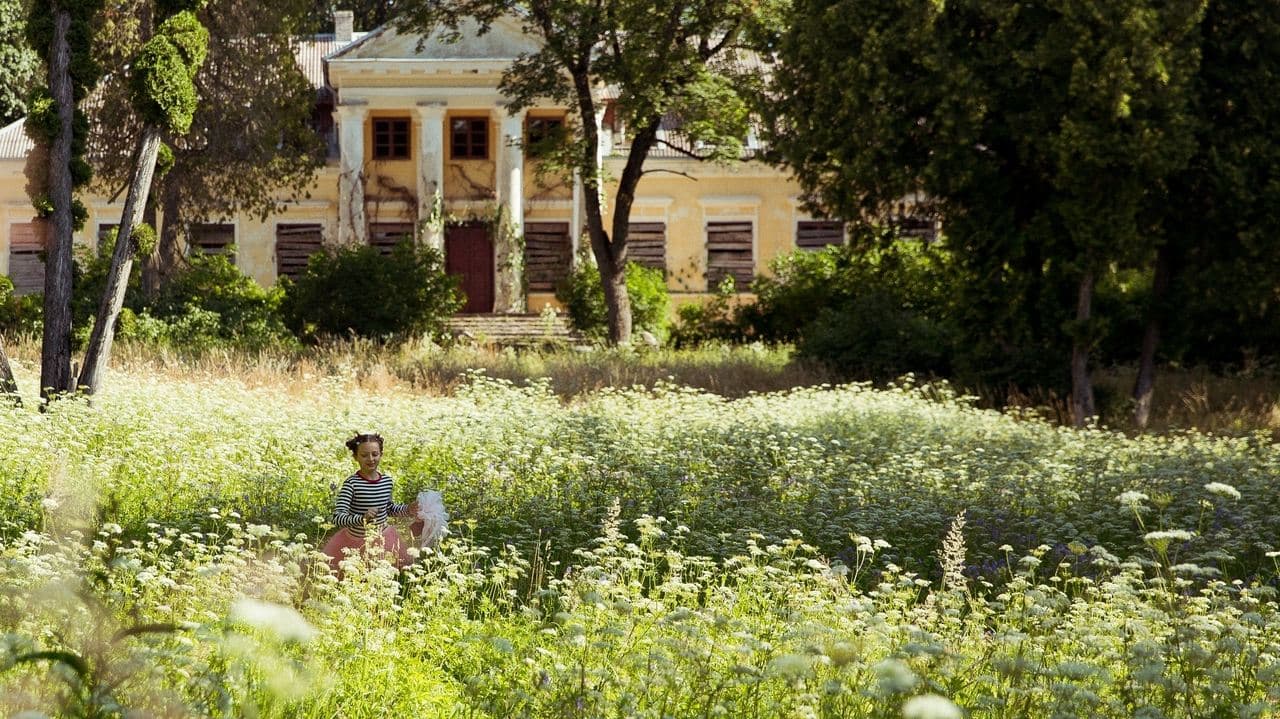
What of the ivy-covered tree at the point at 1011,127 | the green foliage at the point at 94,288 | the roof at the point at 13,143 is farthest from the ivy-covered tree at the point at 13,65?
the ivy-covered tree at the point at 1011,127

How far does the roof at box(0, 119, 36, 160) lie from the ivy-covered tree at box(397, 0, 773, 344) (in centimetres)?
1423

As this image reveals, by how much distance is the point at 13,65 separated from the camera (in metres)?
36.9

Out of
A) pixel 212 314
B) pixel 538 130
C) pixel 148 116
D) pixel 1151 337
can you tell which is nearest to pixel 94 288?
pixel 212 314

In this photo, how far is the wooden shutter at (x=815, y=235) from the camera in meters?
35.9

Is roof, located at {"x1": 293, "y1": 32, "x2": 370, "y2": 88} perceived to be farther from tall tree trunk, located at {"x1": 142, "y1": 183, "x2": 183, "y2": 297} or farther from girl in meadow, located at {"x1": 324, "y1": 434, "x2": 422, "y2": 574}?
girl in meadow, located at {"x1": 324, "y1": 434, "x2": 422, "y2": 574}

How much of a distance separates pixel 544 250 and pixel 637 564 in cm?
2947

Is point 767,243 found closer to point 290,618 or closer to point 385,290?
point 385,290

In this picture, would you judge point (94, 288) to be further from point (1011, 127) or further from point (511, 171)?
point (1011, 127)

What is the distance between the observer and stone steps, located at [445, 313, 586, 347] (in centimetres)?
2916

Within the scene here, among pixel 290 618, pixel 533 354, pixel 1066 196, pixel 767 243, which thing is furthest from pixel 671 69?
pixel 290 618

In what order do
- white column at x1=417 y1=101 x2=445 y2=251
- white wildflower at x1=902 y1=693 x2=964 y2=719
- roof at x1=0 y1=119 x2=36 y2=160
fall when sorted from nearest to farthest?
white wildflower at x1=902 y1=693 x2=964 y2=719
white column at x1=417 y1=101 x2=445 y2=251
roof at x1=0 y1=119 x2=36 y2=160

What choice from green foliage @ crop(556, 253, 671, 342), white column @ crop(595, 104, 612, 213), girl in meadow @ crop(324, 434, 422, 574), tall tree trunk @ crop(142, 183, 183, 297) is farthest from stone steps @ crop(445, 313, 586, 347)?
girl in meadow @ crop(324, 434, 422, 574)

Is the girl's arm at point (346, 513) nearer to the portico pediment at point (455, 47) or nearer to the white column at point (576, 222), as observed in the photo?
the portico pediment at point (455, 47)

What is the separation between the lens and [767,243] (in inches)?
1412
